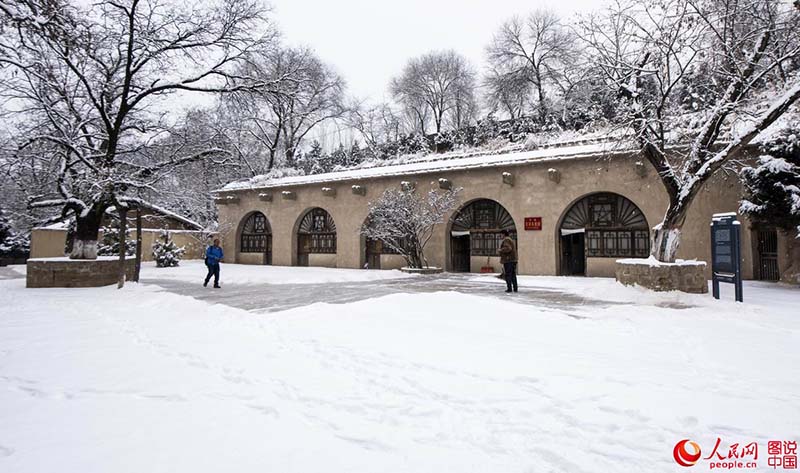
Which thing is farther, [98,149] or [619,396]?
[98,149]

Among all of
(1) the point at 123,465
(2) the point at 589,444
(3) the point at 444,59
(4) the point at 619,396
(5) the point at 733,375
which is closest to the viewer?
(1) the point at 123,465

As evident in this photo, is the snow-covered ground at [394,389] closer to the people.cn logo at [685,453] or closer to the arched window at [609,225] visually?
the people.cn logo at [685,453]

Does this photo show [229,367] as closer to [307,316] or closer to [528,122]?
[307,316]

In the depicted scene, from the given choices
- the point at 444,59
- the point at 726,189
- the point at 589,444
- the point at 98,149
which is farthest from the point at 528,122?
the point at 589,444

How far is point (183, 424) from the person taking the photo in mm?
3402

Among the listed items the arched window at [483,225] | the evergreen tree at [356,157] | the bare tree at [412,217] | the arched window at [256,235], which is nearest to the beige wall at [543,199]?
the bare tree at [412,217]

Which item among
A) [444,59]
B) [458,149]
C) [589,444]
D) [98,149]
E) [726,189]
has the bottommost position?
[589,444]

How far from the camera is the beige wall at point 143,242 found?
23.4 m

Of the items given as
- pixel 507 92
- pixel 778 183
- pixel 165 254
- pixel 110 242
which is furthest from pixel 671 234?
pixel 507 92

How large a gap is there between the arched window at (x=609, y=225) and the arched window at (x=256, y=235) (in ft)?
53.0

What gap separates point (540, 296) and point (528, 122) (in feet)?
59.9

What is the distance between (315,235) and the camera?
23438 millimetres

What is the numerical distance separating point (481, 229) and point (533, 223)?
250 centimetres

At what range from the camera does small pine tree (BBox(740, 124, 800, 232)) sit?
1145cm
